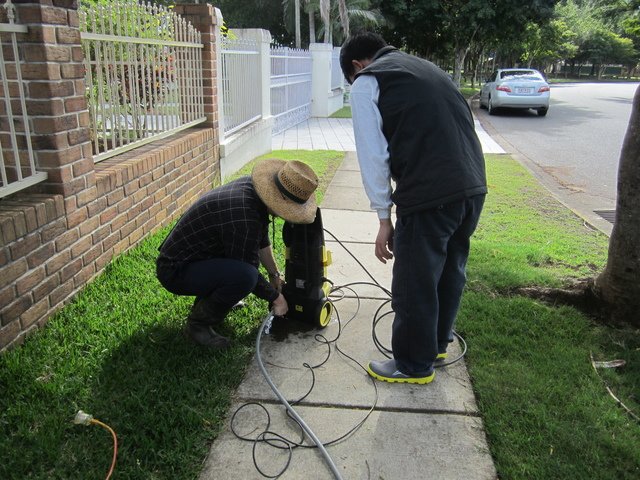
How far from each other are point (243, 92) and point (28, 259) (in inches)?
242

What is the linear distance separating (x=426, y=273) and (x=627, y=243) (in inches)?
64.1

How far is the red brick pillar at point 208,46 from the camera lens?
21.5 ft

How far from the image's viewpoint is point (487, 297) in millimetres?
4207

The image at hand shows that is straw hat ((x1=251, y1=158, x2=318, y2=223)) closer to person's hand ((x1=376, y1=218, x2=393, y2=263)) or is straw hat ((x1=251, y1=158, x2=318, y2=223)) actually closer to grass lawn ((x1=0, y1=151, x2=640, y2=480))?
person's hand ((x1=376, y1=218, x2=393, y2=263))

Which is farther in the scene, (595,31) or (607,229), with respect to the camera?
(595,31)

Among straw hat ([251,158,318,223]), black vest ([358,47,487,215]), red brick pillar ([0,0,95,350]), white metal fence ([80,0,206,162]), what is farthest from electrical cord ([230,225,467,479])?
white metal fence ([80,0,206,162])

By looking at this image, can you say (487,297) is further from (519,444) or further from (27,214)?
(27,214)

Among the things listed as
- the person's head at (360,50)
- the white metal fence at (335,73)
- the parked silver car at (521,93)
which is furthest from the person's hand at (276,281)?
the white metal fence at (335,73)

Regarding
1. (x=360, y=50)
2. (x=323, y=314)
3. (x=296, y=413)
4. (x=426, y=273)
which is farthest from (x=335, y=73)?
(x=296, y=413)

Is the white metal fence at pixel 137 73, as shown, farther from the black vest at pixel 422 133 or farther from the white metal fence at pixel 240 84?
the black vest at pixel 422 133

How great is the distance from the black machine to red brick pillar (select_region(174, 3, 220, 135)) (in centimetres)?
391

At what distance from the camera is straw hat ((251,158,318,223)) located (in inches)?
118

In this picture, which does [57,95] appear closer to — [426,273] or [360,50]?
[360,50]

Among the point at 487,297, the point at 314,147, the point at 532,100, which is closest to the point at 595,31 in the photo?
the point at 532,100
